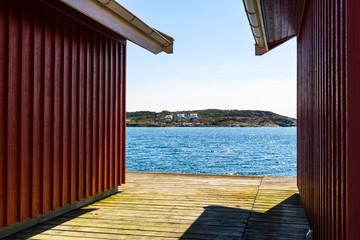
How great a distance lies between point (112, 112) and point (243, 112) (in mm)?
96427

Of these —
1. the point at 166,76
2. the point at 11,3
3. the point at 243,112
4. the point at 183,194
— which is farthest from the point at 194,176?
the point at 243,112

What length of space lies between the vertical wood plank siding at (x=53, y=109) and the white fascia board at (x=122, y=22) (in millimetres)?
395

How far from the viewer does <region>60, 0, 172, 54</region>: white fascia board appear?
13.4ft

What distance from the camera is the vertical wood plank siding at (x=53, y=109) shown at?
3463 mm

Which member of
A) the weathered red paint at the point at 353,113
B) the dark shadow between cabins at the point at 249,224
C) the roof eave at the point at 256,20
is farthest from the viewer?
the roof eave at the point at 256,20

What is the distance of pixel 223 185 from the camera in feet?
21.5

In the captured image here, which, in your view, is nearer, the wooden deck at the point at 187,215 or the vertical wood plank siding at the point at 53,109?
the vertical wood plank siding at the point at 53,109

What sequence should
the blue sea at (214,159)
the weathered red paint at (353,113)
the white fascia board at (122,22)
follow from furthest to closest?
the blue sea at (214,159) < the white fascia board at (122,22) < the weathered red paint at (353,113)

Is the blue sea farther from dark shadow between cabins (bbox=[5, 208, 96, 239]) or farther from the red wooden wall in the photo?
the red wooden wall

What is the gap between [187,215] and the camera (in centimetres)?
437

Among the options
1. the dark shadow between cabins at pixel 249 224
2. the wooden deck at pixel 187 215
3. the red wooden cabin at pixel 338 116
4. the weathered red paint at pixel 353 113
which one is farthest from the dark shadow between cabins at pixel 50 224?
the weathered red paint at pixel 353 113

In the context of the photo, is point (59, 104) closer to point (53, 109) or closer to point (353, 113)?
point (53, 109)

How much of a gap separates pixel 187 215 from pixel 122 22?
10.2ft

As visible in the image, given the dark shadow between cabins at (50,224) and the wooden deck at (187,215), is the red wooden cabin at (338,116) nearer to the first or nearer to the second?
the wooden deck at (187,215)
